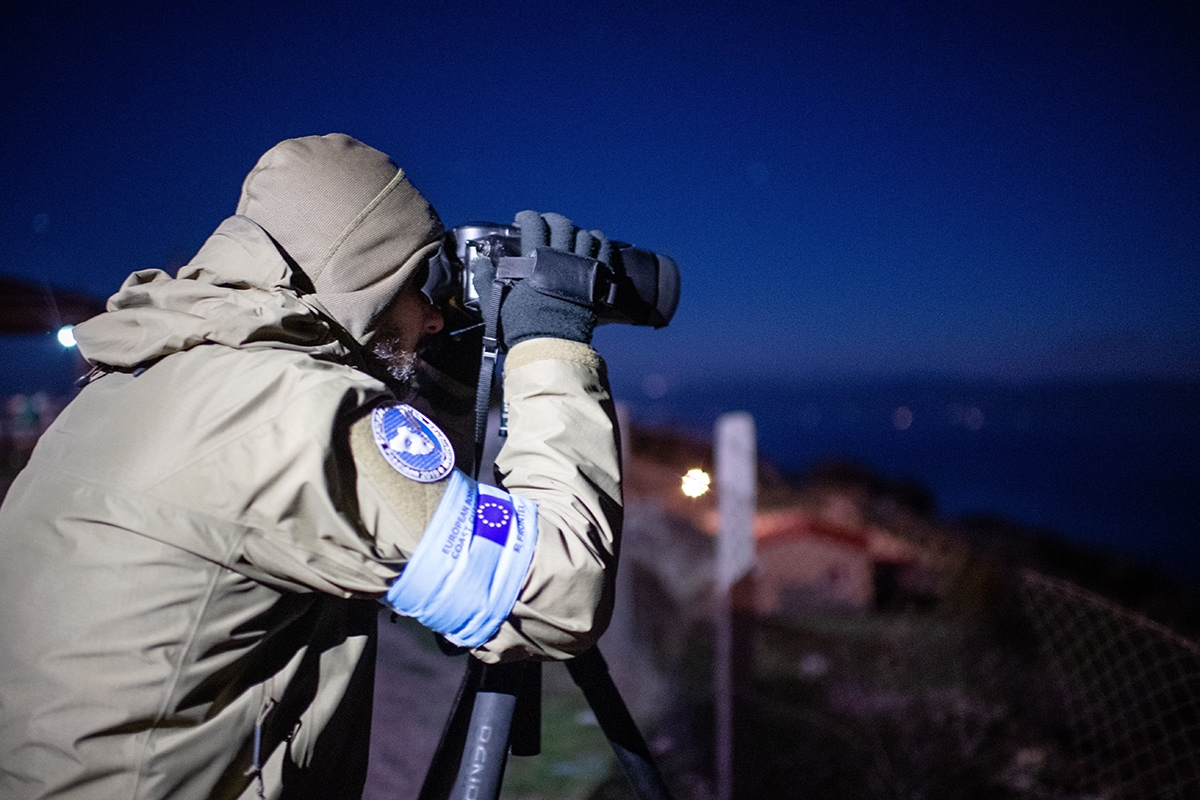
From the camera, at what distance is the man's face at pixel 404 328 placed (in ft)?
4.11

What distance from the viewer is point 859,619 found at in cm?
453

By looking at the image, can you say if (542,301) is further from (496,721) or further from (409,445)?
(496,721)

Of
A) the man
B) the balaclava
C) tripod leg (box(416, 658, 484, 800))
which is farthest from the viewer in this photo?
tripod leg (box(416, 658, 484, 800))

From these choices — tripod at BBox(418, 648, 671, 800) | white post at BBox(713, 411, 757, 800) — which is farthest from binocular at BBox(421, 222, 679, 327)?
white post at BBox(713, 411, 757, 800)

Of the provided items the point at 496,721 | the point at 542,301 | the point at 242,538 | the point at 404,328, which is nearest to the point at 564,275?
the point at 542,301

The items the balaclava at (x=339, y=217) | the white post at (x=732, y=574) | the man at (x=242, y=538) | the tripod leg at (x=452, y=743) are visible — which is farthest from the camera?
the white post at (x=732, y=574)

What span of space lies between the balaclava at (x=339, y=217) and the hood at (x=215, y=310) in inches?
2.7

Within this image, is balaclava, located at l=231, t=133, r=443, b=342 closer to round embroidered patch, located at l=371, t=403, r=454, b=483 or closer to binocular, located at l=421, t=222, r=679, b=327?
binocular, located at l=421, t=222, r=679, b=327

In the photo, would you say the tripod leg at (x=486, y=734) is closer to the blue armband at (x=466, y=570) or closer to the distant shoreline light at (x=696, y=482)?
the blue armband at (x=466, y=570)

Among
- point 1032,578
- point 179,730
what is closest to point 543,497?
point 179,730

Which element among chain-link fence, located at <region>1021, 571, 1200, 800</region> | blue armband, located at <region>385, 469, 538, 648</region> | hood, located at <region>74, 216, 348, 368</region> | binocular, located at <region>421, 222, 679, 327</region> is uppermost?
binocular, located at <region>421, 222, 679, 327</region>

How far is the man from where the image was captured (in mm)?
866

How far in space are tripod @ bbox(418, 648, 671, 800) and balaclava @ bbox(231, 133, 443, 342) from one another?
64 cm

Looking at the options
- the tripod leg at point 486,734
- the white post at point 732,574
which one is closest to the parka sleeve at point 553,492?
the tripod leg at point 486,734
